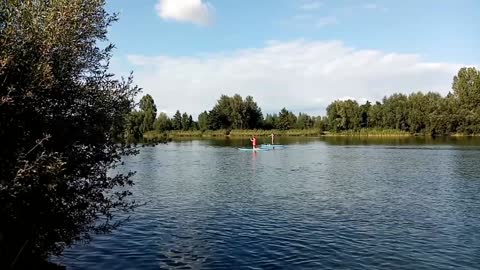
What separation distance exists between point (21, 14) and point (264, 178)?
34093 millimetres

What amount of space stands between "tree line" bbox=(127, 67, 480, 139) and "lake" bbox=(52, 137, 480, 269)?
3951 inches

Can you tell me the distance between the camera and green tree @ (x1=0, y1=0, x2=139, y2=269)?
34.7 ft

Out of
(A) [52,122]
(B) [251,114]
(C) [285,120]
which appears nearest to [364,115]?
(C) [285,120]

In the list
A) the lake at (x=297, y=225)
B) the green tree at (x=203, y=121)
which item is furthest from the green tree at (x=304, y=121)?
the lake at (x=297, y=225)

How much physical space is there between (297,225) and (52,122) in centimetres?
1479

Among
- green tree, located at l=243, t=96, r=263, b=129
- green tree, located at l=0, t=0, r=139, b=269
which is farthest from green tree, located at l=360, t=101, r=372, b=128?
green tree, located at l=0, t=0, r=139, b=269

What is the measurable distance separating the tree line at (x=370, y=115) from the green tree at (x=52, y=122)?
121 m

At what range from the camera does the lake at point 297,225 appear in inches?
704

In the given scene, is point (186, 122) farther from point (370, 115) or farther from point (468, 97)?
point (468, 97)

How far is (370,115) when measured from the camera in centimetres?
17112

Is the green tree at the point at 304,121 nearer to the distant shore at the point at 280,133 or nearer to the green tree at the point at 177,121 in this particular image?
the distant shore at the point at 280,133

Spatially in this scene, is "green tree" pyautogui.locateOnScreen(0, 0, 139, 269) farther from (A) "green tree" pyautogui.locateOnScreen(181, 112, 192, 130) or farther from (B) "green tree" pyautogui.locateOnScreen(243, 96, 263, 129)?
(A) "green tree" pyautogui.locateOnScreen(181, 112, 192, 130)

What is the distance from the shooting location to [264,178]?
44000mm

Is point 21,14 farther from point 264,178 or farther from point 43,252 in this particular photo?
point 264,178
